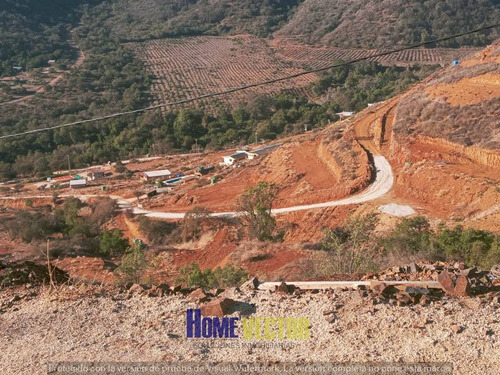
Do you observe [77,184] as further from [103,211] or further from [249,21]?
[249,21]

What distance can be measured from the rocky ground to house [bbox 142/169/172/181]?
3618 centimetres

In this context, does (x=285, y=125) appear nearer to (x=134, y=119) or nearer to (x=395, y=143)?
(x=134, y=119)

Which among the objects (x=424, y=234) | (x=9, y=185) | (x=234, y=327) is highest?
(x=234, y=327)

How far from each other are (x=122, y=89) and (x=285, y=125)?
1409 inches

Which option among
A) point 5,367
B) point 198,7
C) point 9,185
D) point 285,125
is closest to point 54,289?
point 5,367

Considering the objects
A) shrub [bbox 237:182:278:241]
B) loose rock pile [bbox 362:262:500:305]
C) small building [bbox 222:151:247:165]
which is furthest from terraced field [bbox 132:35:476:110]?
loose rock pile [bbox 362:262:500:305]

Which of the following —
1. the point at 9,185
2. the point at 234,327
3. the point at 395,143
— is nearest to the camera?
the point at 234,327

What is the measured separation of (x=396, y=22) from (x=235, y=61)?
31070 mm

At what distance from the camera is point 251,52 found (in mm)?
99750

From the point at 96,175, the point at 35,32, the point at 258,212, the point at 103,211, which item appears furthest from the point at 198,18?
the point at 258,212

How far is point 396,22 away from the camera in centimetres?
9438

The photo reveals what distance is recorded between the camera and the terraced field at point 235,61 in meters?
79.2

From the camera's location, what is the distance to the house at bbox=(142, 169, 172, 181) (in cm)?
4322

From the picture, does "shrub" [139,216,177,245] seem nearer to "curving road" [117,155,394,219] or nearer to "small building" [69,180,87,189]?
"curving road" [117,155,394,219]
